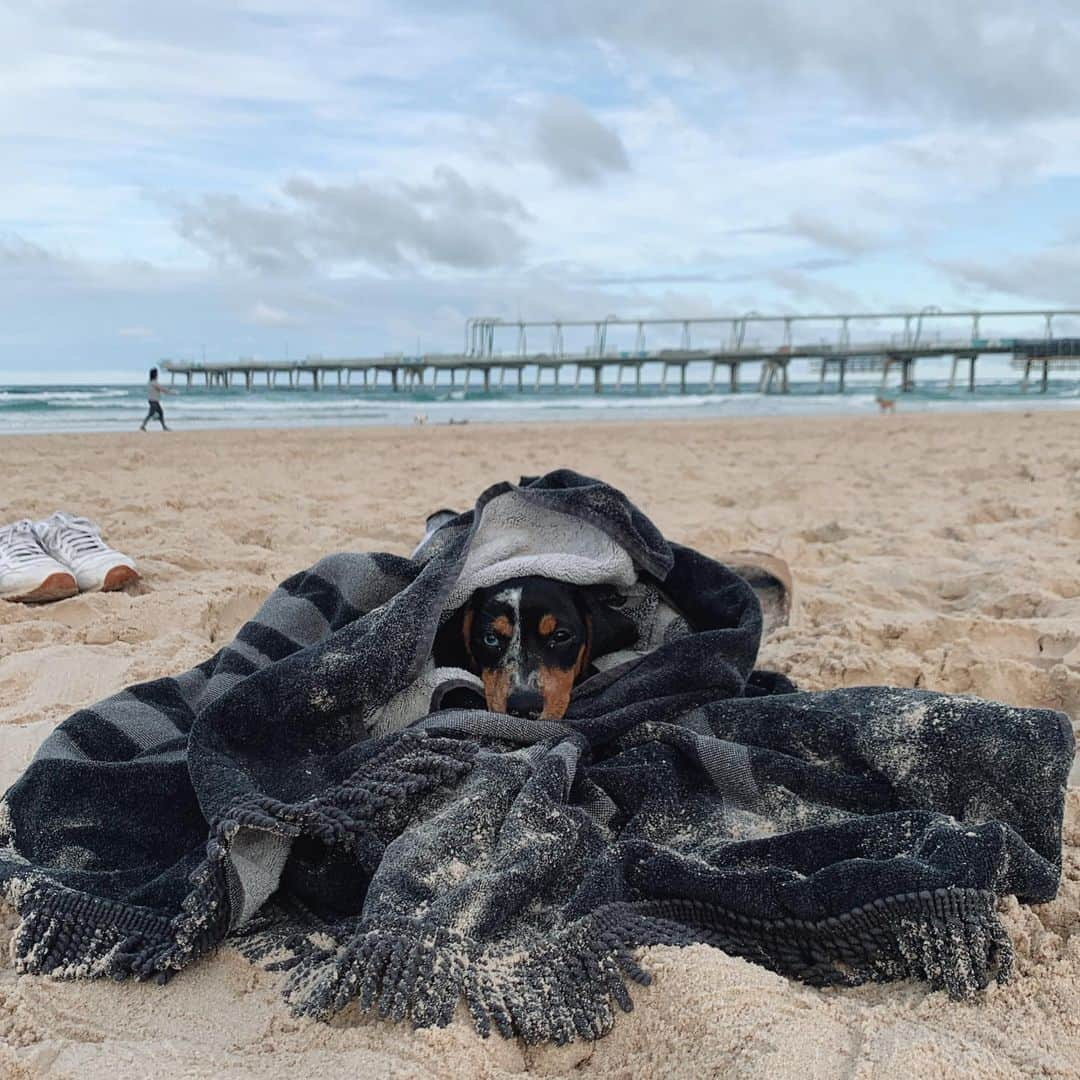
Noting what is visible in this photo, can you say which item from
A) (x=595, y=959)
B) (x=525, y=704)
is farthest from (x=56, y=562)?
(x=595, y=959)

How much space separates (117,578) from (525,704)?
2.66 metres

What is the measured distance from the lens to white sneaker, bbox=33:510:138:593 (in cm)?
439

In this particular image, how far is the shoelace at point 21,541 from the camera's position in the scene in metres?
4.43

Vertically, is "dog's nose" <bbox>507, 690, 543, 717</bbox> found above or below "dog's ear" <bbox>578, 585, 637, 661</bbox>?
below

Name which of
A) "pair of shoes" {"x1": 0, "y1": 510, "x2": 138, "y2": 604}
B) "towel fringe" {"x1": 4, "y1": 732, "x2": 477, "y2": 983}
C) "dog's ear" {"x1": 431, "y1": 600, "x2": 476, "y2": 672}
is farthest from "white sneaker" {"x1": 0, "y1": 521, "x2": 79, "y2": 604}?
"towel fringe" {"x1": 4, "y1": 732, "x2": 477, "y2": 983}

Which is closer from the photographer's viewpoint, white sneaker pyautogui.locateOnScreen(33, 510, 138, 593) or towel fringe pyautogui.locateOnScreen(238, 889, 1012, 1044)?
towel fringe pyautogui.locateOnScreen(238, 889, 1012, 1044)

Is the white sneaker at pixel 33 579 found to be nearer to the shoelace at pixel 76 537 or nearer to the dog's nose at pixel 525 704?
the shoelace at pixel 76 537

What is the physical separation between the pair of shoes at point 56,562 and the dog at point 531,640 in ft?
7.40

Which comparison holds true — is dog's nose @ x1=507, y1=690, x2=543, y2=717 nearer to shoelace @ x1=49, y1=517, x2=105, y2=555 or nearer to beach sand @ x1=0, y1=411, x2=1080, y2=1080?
beach sand @ x1=0, y1=411, x2=1080, y2=1080

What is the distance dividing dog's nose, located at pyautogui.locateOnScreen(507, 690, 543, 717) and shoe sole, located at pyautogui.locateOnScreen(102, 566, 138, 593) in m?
2.60

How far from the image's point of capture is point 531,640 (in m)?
2.70

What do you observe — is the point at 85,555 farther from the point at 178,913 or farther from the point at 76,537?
the point at 178,913

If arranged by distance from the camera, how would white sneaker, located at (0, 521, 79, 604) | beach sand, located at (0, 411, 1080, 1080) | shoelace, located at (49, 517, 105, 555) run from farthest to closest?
shoelace, located at (49, 517, 105, 555) < white sneaker, located at (0, 521, 79, 604) < beach sand, located at (0, 411, 1080, 1080)

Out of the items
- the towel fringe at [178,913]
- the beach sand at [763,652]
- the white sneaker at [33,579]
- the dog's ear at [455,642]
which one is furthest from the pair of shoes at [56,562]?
the towel fringe at [178,913]
